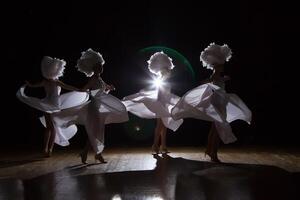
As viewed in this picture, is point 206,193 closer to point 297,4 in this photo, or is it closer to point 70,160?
point 70,160

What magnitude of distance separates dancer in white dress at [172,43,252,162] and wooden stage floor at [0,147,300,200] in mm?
327

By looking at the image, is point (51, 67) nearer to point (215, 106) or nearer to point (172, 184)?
point (215, 106)

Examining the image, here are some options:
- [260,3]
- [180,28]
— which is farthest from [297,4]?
[180,28]

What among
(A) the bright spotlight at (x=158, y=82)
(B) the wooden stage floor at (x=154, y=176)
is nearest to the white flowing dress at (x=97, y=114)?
(B) the wooden stage floor at (x=154, y=176)

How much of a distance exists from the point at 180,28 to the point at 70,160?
3.76 metres

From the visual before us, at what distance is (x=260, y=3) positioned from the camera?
27.2 feet

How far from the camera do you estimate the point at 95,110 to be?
17.5 ft

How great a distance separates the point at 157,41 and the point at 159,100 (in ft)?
8.82

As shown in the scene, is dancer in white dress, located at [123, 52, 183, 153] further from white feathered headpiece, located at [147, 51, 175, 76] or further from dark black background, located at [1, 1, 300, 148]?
dark black background, located at [1, 1, 300, 148]

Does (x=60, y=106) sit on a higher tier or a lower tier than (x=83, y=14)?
lower

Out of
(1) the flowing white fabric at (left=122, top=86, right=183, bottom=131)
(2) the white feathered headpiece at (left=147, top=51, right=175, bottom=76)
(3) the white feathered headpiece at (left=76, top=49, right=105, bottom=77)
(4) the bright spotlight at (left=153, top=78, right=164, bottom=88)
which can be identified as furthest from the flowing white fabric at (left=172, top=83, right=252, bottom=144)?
(3) the white feathered headpiece at (left=76, top=49, right=105, bottom=77)

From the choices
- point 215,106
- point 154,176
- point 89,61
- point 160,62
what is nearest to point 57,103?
point 89,61

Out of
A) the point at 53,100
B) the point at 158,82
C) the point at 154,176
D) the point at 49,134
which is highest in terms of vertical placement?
the point at 158,82

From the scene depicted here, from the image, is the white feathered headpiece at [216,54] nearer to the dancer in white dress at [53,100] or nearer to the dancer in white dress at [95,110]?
the dancer in white dress at [95,110]
